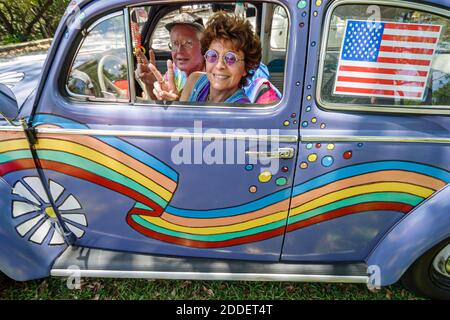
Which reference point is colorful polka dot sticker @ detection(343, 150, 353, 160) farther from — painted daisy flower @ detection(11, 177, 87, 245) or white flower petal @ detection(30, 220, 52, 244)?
white flower petal @ detection(30, 220, 52, 244)

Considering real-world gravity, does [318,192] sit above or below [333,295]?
above

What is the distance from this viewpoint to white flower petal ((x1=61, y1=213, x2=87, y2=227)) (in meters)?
2.03

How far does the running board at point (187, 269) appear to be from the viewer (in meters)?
2.05

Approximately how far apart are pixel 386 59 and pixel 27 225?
221 cm

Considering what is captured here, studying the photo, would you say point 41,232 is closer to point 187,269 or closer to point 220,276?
point 187,269

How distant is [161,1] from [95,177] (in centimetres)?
102

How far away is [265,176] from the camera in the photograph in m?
1.83

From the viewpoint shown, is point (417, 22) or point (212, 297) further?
point (212, 297)

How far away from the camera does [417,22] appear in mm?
1592

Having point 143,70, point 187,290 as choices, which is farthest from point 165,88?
point 187,290
